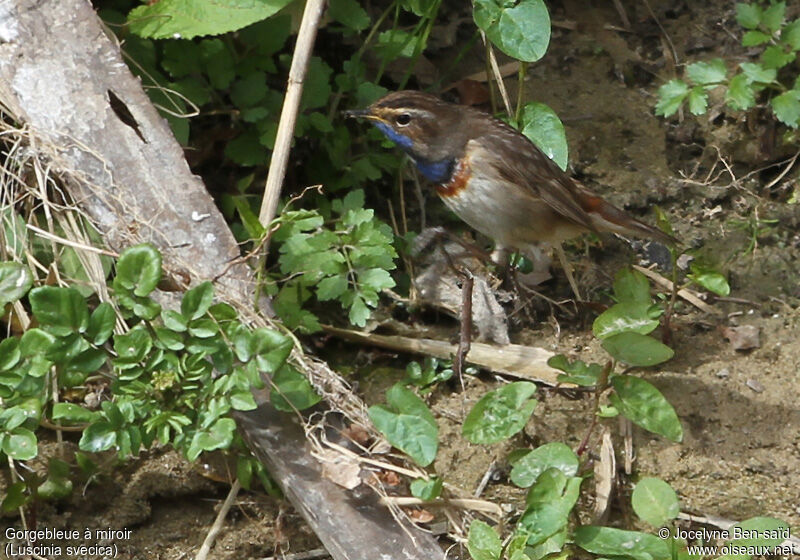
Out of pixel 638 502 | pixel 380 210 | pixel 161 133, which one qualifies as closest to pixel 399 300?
pixel 380 210

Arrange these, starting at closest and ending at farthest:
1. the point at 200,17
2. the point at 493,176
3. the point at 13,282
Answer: the point at 13,282 < the point at 493,176 < the point at 200,17

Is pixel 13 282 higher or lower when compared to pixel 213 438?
higher

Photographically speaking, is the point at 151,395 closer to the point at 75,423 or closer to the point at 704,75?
the point at 75,423

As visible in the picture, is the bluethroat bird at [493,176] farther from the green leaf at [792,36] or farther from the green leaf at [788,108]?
the green leaf at [792,36]

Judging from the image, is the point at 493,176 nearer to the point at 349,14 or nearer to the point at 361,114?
the point at 361,114

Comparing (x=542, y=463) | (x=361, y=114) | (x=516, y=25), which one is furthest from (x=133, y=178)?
(x=542, y=463)

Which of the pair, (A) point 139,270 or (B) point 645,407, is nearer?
(A) point 139,270

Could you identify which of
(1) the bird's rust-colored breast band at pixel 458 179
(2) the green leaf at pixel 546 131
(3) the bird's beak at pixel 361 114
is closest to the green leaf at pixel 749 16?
(2) the green leaf at pixel 546 131
